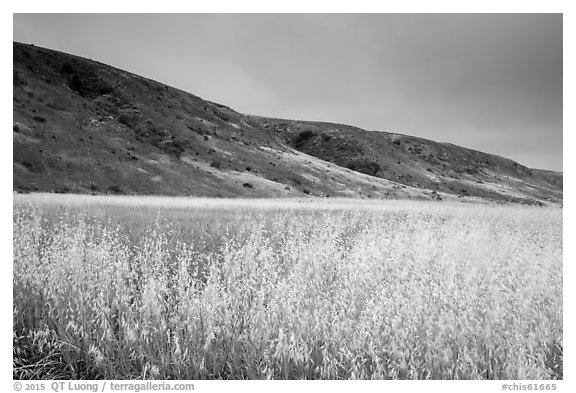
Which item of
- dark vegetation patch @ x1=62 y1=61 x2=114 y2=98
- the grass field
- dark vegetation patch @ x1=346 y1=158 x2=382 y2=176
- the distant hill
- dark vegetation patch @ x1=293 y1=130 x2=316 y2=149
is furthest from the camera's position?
dark vegetation patch @ x1=293 y1=130 x2=316 y2=149

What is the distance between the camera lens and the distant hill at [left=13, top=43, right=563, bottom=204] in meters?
41.0

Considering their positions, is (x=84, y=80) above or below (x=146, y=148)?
above

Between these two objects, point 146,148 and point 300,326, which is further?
point 146,148

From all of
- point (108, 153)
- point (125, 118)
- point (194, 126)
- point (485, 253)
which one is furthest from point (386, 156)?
point (485, 253)

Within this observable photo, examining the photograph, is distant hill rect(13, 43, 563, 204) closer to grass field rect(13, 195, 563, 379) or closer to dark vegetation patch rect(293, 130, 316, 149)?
dark vegetation patch rect(293, 130, 316, 149)

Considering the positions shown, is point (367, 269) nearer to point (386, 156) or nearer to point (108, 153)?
point (108, 153)

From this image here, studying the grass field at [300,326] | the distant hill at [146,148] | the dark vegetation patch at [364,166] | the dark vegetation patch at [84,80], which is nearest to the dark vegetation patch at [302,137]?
the distant hill at [146,148]

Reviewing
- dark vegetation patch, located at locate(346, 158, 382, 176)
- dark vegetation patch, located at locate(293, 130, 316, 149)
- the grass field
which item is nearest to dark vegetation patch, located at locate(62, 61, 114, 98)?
dark vegetation patch, located at locate(346, 158, 382, 176)

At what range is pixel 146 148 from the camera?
56188 millimetres

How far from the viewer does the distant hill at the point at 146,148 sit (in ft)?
135

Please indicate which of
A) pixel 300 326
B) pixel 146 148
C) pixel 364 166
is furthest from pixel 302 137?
pixel 300 326

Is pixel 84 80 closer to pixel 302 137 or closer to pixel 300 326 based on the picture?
pixel 300 326

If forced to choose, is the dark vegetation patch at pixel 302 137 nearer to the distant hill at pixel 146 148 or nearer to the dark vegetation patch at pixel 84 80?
the distant hill at pixel 146 148
